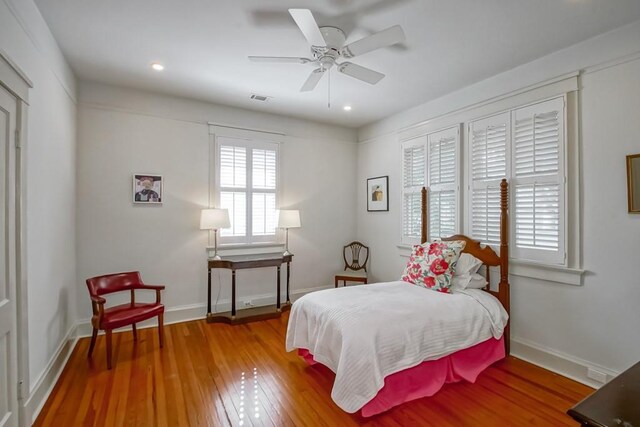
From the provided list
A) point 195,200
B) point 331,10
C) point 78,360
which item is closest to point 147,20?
point 331,10

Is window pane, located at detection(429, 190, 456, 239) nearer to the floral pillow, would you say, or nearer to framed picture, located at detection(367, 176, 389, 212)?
the floral pillow

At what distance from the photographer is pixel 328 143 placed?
502 cm

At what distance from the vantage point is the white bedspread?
2.07m

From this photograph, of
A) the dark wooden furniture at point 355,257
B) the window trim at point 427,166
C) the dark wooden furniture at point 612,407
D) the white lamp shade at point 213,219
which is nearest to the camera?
the dark wooden furniture at point 612,407

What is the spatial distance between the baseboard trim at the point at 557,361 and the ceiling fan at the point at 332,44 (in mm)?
2868

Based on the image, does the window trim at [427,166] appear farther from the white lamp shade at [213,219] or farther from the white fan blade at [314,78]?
the white lamp shade at [213,219]

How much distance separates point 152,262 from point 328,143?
10.1ft

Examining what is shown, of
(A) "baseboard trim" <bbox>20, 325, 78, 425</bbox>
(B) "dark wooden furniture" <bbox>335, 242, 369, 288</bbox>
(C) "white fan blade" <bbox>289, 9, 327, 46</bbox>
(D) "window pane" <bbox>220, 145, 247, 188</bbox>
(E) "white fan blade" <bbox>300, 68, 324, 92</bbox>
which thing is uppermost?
(C) "white fan blade" <bbox>289, 9, 327, 46</bbox>

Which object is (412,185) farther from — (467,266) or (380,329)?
(380,329)

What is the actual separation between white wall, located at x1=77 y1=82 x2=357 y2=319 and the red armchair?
0.38 metres

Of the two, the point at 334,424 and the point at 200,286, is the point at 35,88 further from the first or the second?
the point at 334,424

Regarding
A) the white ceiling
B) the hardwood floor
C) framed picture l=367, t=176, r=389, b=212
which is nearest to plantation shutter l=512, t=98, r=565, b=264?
the white ceiling

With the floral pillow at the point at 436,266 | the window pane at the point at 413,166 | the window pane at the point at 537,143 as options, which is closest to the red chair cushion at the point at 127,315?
the floral pillow at the point at 436,266

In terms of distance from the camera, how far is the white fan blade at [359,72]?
2434 mm
